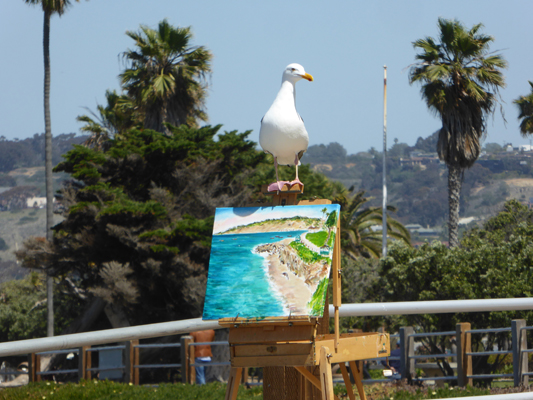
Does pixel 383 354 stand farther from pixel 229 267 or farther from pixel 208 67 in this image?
pixel 208 67

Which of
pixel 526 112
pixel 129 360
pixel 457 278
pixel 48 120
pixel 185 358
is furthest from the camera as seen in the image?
pixel 526 112

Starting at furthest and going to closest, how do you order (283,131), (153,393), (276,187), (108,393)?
(153,393) < (108,393) < (283,131) < (276,187)

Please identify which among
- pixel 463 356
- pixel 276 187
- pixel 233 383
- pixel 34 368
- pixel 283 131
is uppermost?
pixel 283 131

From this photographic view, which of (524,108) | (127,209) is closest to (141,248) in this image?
(127,209)

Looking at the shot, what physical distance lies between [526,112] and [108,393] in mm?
27526

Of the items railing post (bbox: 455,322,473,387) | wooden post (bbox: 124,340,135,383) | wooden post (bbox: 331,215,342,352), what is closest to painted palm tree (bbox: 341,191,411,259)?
wooden post (bbox: 124,340,135,383)

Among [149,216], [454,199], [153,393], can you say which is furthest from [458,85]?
[153,393]

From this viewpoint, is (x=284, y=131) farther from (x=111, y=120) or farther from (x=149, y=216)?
(x=111, y=120)

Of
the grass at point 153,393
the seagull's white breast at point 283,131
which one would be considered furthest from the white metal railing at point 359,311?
the grass at point 153,393

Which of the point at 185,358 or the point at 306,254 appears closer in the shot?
the point at 306,254

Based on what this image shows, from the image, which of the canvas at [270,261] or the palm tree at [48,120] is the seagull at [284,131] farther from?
the palm tree at [48,120]

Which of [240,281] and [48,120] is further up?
[48,120]

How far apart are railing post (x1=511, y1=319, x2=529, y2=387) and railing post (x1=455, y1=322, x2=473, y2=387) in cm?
101

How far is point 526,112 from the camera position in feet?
96.1
